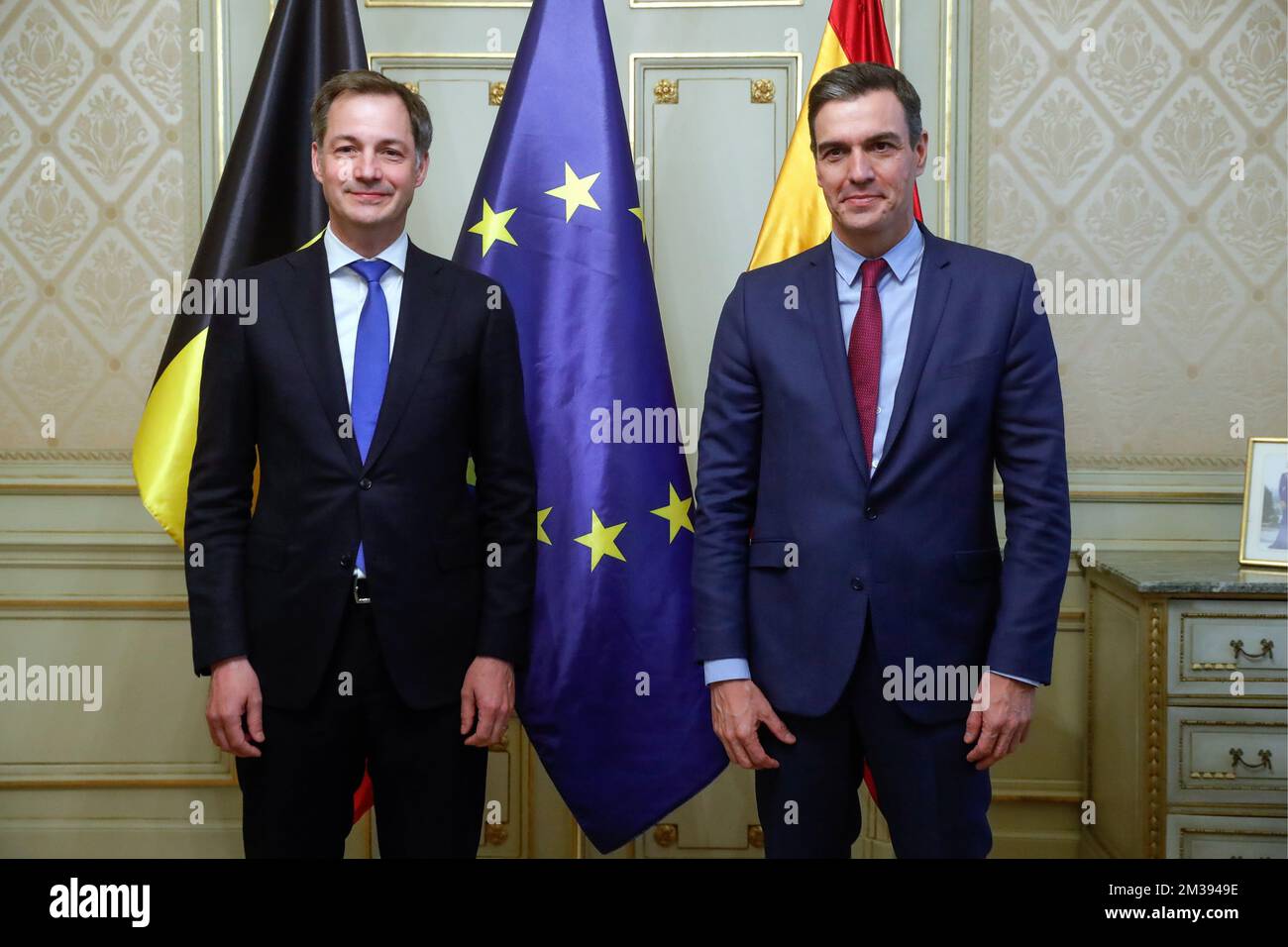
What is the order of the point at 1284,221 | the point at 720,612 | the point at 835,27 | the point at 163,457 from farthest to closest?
1. the point at 1284,221
2. the point at 835,27
3. the point at 163,457
4. the point at 720,612

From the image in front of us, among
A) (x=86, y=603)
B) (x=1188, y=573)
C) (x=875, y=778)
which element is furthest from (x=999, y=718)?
(x=86, y=603)

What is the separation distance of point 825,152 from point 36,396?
86.6 inches

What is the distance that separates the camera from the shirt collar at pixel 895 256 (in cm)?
169

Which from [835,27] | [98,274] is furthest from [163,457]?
[835,27]

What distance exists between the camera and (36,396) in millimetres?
2812

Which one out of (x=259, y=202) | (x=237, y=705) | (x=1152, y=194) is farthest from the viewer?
(x=1152, y=194)

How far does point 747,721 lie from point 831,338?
0.60 meters

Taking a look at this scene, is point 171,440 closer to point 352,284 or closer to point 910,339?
point 352,284

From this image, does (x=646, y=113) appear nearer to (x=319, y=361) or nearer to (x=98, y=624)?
(x=319, y=361)

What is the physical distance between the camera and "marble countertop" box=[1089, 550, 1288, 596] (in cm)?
234

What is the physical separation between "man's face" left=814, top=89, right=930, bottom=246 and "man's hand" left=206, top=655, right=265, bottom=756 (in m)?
1.16

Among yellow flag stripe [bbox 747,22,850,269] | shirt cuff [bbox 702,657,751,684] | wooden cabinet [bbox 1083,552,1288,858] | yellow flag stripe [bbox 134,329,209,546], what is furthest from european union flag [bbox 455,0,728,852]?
wooden cabinet [bbox 1083,552,1288,858]

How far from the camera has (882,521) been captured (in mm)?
1601

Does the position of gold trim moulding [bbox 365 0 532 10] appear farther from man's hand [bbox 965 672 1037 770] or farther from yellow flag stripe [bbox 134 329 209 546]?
man's hand [bbox 965 672 1037 770]
